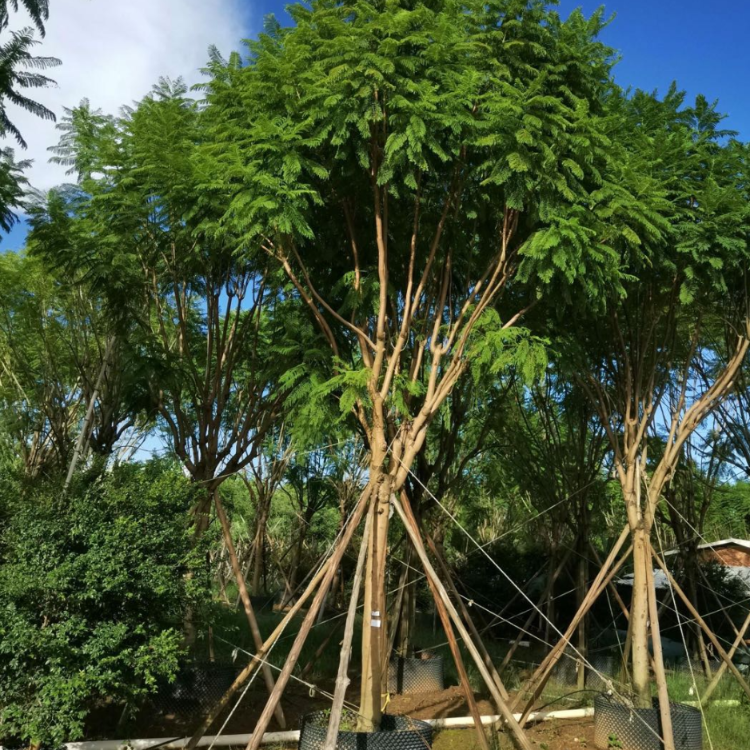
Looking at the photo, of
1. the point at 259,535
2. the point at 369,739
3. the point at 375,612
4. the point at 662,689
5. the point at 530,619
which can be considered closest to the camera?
the point at 369,739

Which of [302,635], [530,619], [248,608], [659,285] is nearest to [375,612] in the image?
[302,635]

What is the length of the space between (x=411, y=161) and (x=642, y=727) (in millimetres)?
6339

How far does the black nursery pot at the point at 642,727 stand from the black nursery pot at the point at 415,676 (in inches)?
99.6

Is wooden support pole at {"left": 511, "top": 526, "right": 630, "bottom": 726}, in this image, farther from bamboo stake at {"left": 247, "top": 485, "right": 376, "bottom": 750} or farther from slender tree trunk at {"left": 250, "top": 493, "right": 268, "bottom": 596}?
slender tree trunk at {"left": 250, "top": 493, "right": 268, "bottom": 596}

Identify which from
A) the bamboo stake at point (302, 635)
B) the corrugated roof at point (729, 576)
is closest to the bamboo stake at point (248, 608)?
the bamboo stake at point (302, 635)

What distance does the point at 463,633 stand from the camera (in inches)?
231

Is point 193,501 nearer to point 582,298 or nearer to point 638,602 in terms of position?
point 582,298

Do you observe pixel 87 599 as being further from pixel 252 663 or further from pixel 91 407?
pixel 91 407

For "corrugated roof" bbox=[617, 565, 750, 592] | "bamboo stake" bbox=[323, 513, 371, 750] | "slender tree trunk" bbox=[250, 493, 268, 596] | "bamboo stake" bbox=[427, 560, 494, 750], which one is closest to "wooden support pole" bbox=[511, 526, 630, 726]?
"bamboo stake" bbox=[427, 560, 494, 750]

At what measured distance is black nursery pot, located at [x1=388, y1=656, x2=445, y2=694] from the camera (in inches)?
372

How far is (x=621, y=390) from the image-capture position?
31.2 feet

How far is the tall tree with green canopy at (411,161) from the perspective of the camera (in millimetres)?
6410

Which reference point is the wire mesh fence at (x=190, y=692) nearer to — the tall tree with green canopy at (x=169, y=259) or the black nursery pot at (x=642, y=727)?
the tall tree with green canopy at (x=169, y=259)

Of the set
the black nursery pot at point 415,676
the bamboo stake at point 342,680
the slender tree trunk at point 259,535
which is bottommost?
the black nursery pot at point 415,676
